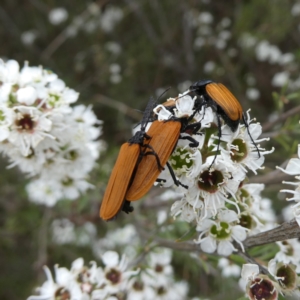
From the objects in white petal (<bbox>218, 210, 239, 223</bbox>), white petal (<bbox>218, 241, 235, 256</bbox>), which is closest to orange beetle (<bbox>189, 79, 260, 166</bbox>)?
white petal (<bbox>218, 210, 239, 223</bbox>)

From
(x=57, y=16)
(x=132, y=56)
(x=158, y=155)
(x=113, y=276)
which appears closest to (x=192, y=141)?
(x=158, y=155)

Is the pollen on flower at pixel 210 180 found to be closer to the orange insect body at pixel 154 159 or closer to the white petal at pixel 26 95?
the orange insect body at pixel 154 159

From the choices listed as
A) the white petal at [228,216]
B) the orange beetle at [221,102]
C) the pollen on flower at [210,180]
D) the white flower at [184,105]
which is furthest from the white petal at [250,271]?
the white flower at [184,105]

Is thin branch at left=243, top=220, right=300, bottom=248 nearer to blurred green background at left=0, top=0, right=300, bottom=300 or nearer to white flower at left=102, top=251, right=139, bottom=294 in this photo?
white flower at left=102, top=251, right=139, bottom=294

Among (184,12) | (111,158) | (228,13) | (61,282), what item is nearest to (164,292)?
(61,282)

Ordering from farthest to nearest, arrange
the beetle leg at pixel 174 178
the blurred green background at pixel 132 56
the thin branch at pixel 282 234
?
1. the blurred green background at pixel 132 56
2. the beetle leg at pixel 174 178
3. the thin branch at pixel 282 234

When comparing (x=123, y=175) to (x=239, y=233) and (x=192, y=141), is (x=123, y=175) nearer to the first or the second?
(x=192, y=141)
